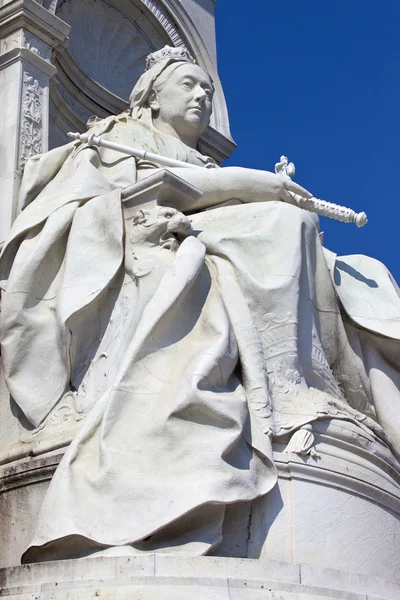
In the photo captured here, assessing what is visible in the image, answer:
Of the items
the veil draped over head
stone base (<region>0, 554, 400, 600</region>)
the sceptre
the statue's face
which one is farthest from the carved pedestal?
the veil draped over head

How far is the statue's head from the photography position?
7668mm

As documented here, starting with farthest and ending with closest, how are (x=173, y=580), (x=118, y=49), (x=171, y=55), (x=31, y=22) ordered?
(x=118, y=49) → (x=31, y=22) → (x=171, y=55) → (x=173, y=580)

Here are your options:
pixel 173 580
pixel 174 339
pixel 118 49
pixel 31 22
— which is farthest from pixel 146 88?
pixel 173 580

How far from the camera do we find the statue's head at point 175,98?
25.2 ft

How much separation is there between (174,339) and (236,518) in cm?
97

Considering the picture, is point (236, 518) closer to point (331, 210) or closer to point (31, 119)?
point (331, 210)

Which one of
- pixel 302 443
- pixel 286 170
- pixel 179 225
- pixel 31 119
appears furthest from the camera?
pixel 31 119

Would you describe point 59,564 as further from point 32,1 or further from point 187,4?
point 187,4

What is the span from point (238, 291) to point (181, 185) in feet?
2.38

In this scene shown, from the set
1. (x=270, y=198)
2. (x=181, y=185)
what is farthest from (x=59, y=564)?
(x=270, y=198)

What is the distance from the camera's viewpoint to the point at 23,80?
8.05 meters

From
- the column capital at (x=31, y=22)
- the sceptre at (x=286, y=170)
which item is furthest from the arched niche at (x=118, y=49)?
the sceptre at (x=286, y=170)

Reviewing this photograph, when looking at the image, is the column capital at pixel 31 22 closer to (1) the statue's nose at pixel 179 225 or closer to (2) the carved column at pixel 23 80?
A: (2) the carved column at pixel 23 80

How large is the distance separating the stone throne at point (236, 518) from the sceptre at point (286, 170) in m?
0.96
